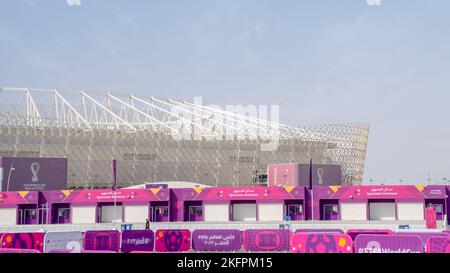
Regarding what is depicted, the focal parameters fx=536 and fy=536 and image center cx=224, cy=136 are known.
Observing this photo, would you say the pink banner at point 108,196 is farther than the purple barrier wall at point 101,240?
Yes

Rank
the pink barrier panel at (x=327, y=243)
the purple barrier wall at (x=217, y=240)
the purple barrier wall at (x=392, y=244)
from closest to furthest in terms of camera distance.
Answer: the pink barrier panel at (x=327, y=243), the purple barrier wall at (x=392, y=244), the purple barrier wall at (x=217, y=240)

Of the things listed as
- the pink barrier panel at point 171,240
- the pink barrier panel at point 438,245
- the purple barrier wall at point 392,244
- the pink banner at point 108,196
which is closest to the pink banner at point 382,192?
the pink banner at point 108,196

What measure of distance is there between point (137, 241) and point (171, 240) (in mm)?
1829

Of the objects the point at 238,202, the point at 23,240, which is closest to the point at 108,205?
the point at 238,202

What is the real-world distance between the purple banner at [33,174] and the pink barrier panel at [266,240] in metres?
55.5

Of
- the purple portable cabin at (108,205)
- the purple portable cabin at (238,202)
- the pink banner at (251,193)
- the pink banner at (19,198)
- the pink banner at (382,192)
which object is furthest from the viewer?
the pink banner at (19,198)

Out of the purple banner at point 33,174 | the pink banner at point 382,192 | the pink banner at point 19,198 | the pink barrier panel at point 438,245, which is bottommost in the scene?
the pink barrier panel at point 438,245

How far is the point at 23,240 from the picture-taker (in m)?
24.6

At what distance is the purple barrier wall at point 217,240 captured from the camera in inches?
1062

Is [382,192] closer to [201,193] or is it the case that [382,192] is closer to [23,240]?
[201,193]

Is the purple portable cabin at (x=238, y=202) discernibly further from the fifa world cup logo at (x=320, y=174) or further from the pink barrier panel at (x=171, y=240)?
the fifa world cup logo at (x=320, y=174)

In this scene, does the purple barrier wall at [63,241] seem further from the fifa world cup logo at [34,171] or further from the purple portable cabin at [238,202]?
the fifa world cup logo at [34,171]

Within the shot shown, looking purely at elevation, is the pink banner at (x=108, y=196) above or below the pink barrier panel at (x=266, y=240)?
above
